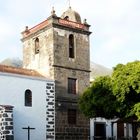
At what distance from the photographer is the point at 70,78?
107 feet

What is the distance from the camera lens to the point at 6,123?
27.7 m

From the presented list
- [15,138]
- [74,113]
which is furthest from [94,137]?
[15,138]

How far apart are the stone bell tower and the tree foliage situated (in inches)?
157

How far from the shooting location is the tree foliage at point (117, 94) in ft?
82.8

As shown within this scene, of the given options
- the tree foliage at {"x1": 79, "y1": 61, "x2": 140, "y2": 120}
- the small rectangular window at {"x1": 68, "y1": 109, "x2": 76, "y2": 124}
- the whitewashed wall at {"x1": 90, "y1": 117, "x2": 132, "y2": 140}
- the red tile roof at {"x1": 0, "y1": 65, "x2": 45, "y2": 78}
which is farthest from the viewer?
the whitewashed wall at {"x1": 90, "y1": 117, "x2": 132, "y2": 140}

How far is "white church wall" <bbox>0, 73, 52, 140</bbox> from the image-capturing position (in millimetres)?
28828

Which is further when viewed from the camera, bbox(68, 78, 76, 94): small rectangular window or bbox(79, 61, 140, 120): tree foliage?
bbox(68, 78, 76, 94): small rectangular window

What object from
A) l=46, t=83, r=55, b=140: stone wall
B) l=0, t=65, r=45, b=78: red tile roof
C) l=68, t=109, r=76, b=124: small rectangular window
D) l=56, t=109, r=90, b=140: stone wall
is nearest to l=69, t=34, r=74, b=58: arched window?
l=0, t=65, r=45, b=78: red tile roof

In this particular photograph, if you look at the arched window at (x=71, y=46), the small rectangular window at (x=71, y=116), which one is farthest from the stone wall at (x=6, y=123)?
the arched window at (x=71, y=46)

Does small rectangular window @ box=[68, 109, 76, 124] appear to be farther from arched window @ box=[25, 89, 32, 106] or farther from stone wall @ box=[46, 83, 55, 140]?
arched window @ box=[25, 89, 32, 106]

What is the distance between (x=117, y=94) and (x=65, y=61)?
7477 mm

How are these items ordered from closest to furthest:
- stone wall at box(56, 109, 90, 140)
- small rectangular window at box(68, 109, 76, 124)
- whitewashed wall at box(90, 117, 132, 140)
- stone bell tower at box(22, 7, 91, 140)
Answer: stone wall at box(56, 109, 90, 140)
stone bell tower at box(22, 7, 91, 140)
small rectangular window at box(68, 109, 76, 124)
whitewashed wall at box(90, 117, 132, 140)

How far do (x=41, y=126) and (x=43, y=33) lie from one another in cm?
687

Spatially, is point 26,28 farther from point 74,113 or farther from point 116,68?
point 116,68
